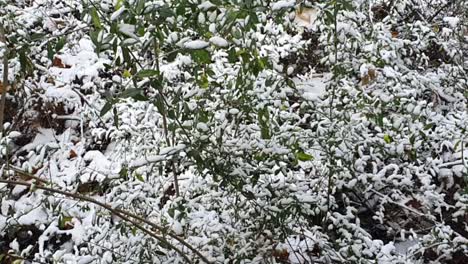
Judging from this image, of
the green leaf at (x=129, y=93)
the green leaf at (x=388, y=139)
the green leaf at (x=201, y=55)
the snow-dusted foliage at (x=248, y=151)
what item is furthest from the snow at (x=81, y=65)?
the green leaf at (x=129, y=93)

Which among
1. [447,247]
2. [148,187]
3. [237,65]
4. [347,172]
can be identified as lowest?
[148,187]

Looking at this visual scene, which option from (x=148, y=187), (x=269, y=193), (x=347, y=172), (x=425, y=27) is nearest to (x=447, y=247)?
(x=347, y=172)

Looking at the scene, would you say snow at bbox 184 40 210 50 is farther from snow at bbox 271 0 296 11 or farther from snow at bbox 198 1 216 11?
snow at bbox 271 0 296 11

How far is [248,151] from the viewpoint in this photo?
2.38m

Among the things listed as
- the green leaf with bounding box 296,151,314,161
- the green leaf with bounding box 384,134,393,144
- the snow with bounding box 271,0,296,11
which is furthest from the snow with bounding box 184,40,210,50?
the green leaf with bounding box 384,134,393,144

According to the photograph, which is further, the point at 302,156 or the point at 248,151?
the point at 248,151

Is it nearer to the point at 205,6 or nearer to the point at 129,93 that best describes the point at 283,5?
the point at 205,6

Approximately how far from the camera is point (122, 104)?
11.0 ft

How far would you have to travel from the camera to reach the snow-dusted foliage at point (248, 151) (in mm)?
1931

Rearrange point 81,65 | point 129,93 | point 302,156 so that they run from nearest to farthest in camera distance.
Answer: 1. point 129,93
2. point 302,156
3. point 81,65

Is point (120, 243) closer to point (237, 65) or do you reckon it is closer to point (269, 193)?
point (269, 193)

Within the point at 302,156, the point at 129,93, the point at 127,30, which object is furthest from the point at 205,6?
the point at 302,156

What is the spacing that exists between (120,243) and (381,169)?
147 cm

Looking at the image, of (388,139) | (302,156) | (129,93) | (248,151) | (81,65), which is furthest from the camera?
(81,65)
